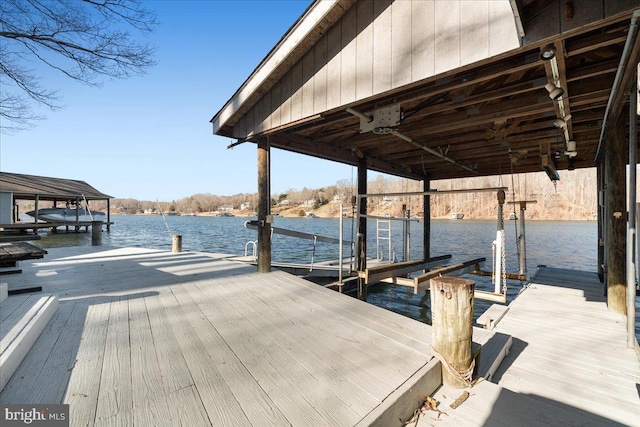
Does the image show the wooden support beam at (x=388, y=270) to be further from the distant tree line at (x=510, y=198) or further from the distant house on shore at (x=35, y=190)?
the distant tree line at (x=510, y=198)

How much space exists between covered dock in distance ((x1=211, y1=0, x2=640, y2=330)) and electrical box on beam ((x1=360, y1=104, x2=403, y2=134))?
17 millimetres

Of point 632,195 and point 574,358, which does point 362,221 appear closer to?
point 574,358

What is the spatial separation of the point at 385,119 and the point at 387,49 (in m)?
0.95

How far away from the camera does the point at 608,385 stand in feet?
7.79

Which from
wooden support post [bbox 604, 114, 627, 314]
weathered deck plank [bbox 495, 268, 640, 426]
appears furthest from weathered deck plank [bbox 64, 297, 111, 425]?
wooden support post [bbox 604, 114, 627, 314]

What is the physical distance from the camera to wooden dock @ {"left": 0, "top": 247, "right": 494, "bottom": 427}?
4.92 feet

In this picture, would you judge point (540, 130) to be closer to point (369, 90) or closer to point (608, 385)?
point (369, 90)

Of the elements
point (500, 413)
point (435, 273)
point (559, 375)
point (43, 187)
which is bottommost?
point (559, 375)

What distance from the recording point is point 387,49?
300cm

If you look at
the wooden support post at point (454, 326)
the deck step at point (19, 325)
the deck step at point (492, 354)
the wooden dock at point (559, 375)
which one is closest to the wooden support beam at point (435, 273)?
the wooden dock at point (559, 375)

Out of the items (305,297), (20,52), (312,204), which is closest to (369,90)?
(305,297)

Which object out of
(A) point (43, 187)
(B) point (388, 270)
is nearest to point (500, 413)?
(B) point (388, 270)

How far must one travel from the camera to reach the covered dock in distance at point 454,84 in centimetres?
223

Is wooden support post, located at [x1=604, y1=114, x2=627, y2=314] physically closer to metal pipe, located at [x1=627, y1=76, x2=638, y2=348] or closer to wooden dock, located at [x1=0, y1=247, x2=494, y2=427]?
Result: metal pipe, located at [x1=627, y1=76, x2=638, y2=348]
